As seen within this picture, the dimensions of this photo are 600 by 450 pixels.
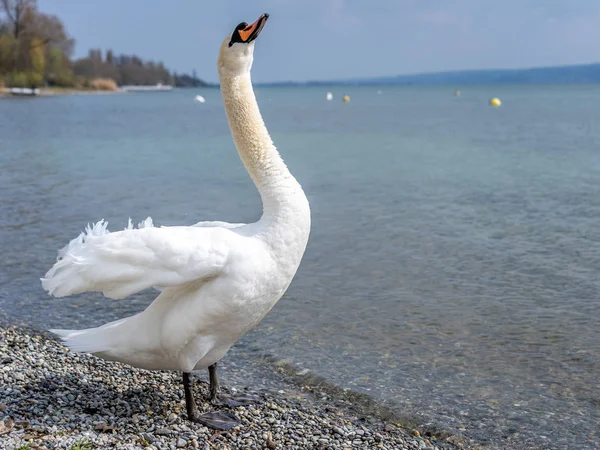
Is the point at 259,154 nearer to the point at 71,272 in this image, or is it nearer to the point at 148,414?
the point at 71,272

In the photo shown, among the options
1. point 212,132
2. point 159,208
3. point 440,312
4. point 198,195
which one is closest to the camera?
point 440,312

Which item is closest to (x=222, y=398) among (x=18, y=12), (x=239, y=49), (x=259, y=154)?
(x=259, y=154)

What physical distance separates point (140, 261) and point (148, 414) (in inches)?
50.8

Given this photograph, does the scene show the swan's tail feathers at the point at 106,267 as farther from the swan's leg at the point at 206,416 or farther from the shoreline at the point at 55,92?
the shoreline at the point at 55,92

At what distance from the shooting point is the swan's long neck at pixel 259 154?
492cm

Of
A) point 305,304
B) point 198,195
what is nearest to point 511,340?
point 305,304

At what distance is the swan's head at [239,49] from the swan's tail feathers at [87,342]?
2129 millimetres

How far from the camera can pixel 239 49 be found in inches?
198

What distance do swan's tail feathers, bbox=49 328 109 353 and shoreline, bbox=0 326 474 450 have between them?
44 cm

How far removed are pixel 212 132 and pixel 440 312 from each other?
96.7 ft

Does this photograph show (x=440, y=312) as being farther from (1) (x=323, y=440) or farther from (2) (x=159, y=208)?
(2) (x=159, y=208)

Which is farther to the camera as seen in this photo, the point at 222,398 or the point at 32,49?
the point at 32,49

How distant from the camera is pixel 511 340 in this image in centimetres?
778

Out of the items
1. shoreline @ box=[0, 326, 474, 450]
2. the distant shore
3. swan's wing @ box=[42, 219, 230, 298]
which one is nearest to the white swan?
swan's wing @ box=[42, 219, 230, 298]
